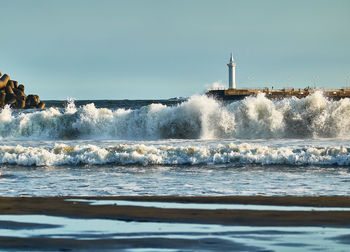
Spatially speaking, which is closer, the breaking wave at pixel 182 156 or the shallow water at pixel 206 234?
the shallow water at pixel 206 234

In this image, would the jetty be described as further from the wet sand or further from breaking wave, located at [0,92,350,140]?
the wet sand

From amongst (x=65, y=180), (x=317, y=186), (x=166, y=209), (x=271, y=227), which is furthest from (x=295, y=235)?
(x=65, y=180)

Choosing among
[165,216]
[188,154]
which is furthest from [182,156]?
[165,216]

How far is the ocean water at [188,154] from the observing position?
13445 mm

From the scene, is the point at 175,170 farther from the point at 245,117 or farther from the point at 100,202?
the point at 245,117

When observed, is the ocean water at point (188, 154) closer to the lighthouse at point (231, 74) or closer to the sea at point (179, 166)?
the sea at point (179, 166)

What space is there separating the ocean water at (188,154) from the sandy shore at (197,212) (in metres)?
0.92

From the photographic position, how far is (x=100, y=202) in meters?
11.1

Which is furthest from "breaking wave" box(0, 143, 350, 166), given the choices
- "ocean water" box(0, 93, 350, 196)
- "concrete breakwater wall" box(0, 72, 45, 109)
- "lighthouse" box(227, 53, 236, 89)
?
"lighthouse" box(227, 53, 236, 89)

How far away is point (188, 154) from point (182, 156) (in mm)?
258

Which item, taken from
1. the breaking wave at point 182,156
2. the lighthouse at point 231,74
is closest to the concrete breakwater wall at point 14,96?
the lighthouse at point 231,74

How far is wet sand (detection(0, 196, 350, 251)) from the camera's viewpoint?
7551 mm

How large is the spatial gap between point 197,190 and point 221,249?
5373mm

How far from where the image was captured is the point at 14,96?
238ft
